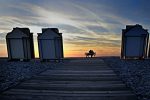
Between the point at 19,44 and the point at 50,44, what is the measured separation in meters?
3.48

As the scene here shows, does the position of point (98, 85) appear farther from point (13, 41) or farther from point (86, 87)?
point (13, 41)

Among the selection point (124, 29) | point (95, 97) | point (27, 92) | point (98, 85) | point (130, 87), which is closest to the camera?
point (95, 97)

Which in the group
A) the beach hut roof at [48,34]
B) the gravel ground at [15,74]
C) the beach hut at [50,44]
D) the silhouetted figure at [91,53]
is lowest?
the gravel ground at [15,74]

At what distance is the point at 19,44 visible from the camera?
49.7ft

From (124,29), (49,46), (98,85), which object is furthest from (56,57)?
(98,85)

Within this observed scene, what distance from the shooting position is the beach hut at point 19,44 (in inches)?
593

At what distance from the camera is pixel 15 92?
5.23 m

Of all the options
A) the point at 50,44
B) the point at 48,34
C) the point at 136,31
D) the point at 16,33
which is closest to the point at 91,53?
the point at 136,31

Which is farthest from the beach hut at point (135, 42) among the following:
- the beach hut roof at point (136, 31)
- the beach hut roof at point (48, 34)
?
the beach hut roof at point (48, 34)

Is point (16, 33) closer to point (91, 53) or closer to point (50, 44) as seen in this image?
point (50, 44)

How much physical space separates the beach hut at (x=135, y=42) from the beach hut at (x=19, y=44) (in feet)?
33.9

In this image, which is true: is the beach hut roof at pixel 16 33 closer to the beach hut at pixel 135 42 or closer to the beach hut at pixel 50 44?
the beach hut at pixel 50 44

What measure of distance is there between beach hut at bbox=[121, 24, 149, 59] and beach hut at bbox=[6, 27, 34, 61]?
1034 centimetres

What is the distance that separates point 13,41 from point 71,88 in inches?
463
